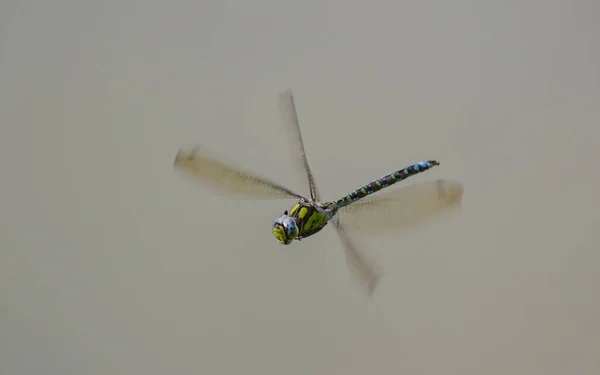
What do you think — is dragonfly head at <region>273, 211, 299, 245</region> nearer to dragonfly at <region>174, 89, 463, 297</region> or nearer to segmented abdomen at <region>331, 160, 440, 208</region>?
dragonfly at <region>174, 89, 463, 297</region>

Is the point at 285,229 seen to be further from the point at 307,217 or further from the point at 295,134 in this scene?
the point at 295,134

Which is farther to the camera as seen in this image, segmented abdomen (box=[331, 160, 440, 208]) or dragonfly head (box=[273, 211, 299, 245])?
segmented abdomen (box=[331, 160, 440, 208])

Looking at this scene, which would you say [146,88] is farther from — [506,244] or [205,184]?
[506,244]

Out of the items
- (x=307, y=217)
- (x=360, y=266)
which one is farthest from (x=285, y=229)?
(x=360, y=266)

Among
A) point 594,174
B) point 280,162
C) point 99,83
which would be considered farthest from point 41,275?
point 594,174

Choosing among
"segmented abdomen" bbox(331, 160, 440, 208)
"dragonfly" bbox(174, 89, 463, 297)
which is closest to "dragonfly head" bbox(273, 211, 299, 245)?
"dragonfly" bbox(174, 89, 463, 297)

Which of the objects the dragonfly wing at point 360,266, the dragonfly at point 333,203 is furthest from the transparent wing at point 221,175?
the dragonfly wing at point 360,266

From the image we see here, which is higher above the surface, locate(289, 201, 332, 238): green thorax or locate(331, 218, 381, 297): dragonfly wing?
locate(289, 201, 332, 238): green thorax
